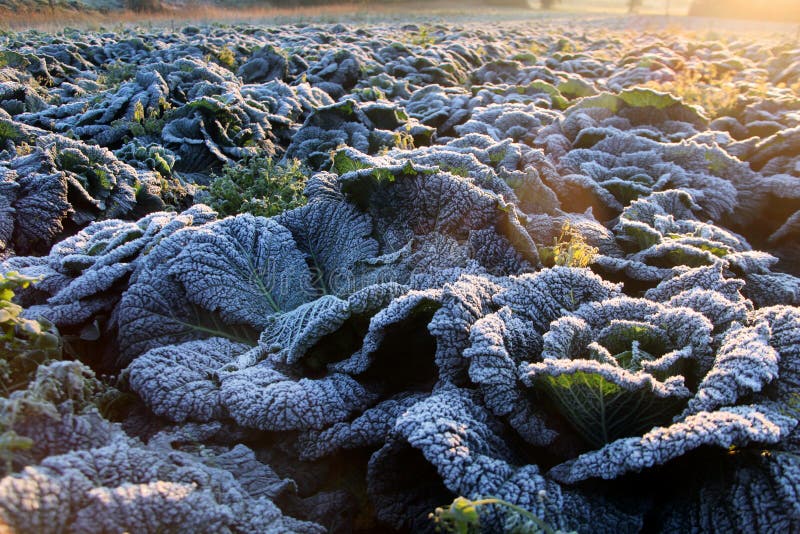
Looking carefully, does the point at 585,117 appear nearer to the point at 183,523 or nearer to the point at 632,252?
the point at 632,252

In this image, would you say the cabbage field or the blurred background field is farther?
the blurred background field

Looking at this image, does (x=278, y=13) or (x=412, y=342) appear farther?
(x=278, y=13)

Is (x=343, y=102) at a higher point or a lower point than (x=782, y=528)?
higher

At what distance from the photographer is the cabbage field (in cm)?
171

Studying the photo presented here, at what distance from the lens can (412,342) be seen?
2.47 m

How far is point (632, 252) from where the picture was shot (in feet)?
11.5

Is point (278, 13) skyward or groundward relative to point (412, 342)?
skyward

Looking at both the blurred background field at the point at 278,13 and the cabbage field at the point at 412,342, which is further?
the blurred background field at the point at 278,13

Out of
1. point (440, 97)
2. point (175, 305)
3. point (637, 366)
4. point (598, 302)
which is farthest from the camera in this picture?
point (440, 97)

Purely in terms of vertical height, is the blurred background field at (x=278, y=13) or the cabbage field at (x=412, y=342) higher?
the blurred background field at (x=278, y=13)

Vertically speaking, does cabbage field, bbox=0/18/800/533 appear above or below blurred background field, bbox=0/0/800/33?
below

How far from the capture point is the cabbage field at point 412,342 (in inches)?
67.3

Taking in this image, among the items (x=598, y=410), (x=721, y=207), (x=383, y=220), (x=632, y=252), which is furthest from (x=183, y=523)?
(x=721, y=207)

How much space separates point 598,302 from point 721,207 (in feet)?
8.68
